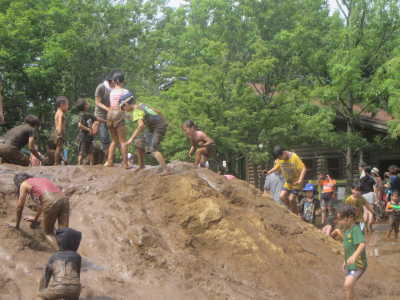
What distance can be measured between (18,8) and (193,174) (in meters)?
16.8

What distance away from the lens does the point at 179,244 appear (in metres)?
7.63

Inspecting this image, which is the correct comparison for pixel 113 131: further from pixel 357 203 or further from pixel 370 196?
pixel 370 196

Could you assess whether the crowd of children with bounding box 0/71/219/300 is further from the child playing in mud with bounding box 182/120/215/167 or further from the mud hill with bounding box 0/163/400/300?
the mud hill with bounding box 0/163/400/300

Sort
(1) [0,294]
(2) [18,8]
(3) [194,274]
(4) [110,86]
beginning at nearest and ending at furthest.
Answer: (1) [0,294] < (3) [194,274] < (4) [110,86] < (2) [18,8]

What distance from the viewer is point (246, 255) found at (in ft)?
25.3

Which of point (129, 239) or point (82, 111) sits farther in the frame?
point (82, 111)

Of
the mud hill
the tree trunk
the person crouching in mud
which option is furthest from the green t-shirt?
the tree trunk

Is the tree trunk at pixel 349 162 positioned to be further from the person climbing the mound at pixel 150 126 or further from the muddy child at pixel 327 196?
the person climbing the mound at pixel 150 126

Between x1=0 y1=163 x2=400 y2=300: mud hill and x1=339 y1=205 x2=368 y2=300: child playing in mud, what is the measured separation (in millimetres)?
1333

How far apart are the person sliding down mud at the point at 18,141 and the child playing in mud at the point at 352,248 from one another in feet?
19.9

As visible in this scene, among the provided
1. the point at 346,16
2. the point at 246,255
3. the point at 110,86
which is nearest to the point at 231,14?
the point at 346,16

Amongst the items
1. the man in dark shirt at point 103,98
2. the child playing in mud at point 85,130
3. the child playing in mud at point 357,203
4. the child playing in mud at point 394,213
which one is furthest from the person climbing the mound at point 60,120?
the child playing in mud at point 394,213

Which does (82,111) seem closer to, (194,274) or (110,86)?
(110,86)

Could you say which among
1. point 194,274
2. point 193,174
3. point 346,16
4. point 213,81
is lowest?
point 194,274
